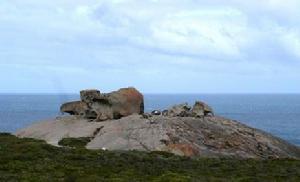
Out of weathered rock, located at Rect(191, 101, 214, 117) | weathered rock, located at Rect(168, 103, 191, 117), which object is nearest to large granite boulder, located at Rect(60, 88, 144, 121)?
weathered rock, located at Rect(168, 103, 191, 117)

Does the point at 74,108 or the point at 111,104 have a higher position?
the point at 111,104

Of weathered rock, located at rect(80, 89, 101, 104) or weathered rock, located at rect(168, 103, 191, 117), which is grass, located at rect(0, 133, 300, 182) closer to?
weathered rock, located at rect(80, 89, 101, 104)

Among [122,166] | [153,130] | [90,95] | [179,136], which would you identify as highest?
[90,95]

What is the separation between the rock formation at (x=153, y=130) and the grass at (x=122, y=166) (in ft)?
15.6

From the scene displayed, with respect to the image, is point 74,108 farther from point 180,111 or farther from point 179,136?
point 179,136

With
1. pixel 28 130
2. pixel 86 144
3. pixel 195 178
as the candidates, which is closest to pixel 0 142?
pixel 86 144

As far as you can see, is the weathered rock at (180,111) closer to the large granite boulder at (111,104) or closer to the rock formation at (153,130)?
the rock formation at (153,130)

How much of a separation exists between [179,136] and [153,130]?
2.49m

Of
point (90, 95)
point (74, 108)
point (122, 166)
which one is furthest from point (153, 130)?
point (74, 108)

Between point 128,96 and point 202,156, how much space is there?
15175 millimetres

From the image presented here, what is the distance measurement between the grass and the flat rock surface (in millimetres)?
4378

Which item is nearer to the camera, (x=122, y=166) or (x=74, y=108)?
(x=122, y=166)

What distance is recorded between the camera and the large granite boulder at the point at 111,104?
5891 centimetres

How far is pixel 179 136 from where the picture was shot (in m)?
49.2
